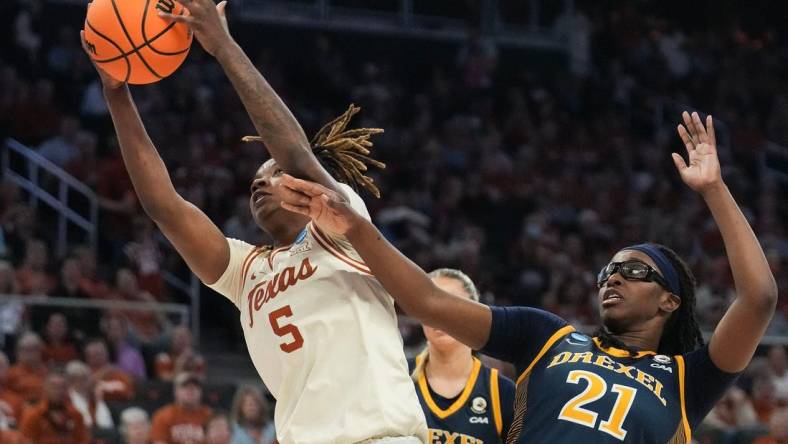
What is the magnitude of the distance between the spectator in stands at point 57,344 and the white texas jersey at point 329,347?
675cm

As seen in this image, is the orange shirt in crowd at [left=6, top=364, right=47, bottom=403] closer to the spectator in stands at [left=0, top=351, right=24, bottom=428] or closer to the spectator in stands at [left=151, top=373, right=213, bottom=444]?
the spectator in stands at [left=0, top=351, right=24, bottom=428]

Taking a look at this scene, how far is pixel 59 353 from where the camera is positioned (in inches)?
425

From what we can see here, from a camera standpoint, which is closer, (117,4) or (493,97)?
(117,4)

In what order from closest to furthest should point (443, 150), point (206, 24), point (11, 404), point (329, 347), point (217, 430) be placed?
point (206, 24) < point (329, 347) < point (217, 430) < point (11, 404) < point (443, 150)

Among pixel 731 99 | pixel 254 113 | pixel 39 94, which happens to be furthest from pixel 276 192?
pixel 731 99

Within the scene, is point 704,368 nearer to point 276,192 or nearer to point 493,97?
point 276,192

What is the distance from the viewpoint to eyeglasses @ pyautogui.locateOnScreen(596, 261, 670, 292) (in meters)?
4.55

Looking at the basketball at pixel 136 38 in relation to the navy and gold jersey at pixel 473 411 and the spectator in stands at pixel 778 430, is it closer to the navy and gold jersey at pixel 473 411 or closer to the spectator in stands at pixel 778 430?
the navy and gold jersey at pixel 473 411

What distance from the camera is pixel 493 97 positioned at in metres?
19.7

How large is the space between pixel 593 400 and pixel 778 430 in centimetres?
710

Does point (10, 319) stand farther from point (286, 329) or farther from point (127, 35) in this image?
point (286, 329)

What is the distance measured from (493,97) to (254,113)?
1583 cm

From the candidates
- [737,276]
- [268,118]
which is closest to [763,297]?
[737,276]

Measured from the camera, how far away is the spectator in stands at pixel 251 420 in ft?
32.4
